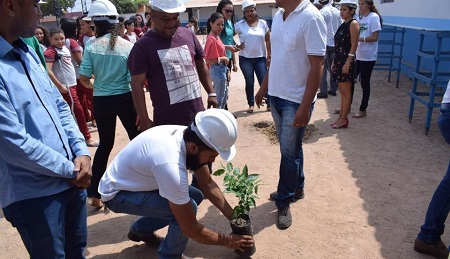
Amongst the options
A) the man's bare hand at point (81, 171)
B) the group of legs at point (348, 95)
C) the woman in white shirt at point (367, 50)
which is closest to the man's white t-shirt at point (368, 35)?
the woman in white shirt at point (367, 50)

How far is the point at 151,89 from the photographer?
2889mm

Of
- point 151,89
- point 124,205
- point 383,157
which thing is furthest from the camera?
point 383,157

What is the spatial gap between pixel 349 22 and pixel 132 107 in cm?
324

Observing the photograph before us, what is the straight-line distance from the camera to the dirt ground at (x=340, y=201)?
280 cm

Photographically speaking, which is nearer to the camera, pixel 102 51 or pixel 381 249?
pixel 381 249

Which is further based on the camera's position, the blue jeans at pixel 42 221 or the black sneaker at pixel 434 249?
the black sneaker at pixel 434 249

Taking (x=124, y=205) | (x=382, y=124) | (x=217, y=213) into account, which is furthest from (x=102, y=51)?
(x=382, y=124)

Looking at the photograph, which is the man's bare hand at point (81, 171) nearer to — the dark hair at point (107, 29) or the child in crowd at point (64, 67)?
the dark hair at point (107, 29)

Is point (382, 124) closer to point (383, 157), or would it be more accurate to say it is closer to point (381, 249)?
point (383, 157)

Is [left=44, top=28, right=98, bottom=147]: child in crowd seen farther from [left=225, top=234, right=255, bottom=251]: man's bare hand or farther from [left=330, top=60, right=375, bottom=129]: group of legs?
[left=330, top=60, right=375, bottom=129]: group of legs

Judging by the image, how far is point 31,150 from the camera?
5.08 ft

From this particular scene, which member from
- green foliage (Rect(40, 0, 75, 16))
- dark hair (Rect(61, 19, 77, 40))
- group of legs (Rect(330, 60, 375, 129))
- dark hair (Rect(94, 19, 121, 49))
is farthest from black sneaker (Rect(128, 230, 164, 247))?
green foliage (Rect(40, 0, 75, 16))

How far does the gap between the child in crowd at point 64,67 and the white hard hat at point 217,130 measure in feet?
11.1

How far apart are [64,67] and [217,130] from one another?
3893 mm
